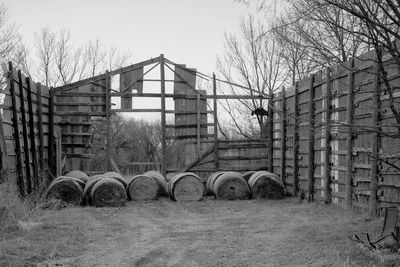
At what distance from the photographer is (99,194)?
43.1 feet

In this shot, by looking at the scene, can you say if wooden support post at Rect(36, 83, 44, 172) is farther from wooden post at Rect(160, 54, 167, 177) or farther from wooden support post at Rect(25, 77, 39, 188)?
wooden post at Rect(160, 54, 167, 177)

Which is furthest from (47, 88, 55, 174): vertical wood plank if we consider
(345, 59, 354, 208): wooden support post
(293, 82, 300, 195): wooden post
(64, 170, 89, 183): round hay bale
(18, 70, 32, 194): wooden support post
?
(345, 59, 354, 208): wooden support post

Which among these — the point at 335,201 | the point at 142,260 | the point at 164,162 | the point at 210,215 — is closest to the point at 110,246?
the point at 142,260

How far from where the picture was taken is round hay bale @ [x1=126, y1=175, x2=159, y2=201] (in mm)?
14406

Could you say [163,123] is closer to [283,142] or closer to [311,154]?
[283,142]

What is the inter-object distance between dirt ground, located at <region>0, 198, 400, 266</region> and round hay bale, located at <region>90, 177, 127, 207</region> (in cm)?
49

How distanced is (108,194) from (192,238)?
196 inches

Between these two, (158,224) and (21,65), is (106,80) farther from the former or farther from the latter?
(21,65)

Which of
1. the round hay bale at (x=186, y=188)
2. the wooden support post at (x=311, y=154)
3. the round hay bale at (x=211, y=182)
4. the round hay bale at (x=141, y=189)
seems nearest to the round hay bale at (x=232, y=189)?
the round hay bale at (x=186, y=188)

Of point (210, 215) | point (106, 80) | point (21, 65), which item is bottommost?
point (210, 215)

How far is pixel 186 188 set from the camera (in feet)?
48.2

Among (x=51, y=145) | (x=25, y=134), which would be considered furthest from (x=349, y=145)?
(x=51, y=145)

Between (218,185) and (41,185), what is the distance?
183 inches

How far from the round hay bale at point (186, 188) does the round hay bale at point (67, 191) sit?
8.46ft
